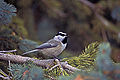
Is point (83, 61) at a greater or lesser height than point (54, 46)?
greater

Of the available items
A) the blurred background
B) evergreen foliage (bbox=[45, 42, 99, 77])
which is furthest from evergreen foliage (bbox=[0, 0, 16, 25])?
the blurred background

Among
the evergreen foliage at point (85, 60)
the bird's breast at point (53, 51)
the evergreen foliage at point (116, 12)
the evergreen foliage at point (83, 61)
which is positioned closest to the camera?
the evergreen foliage at point (83, 61)

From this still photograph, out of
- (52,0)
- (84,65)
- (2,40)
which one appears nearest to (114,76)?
(84,65)

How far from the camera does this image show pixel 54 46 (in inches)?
100.0

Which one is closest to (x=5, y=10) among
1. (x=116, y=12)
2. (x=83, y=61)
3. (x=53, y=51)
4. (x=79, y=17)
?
(x=83, y=61)

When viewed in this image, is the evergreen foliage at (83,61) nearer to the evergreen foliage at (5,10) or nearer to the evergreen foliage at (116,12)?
the evergreen foliage at (5,10)

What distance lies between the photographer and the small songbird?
91.5 inches

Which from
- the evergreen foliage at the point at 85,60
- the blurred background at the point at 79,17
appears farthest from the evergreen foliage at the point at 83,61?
the blurred background at the point at 79,17

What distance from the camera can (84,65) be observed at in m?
1.68

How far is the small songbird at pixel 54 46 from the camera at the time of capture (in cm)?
233

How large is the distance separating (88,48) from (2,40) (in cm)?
100

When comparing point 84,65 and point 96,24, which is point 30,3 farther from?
point 84,65

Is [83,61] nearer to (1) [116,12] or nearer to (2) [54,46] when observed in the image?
(2) [54,46]

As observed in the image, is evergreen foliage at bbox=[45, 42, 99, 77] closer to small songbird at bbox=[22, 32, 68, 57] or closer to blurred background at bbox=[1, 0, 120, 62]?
small songbird at bbox=[22, 32, 68, 57]
